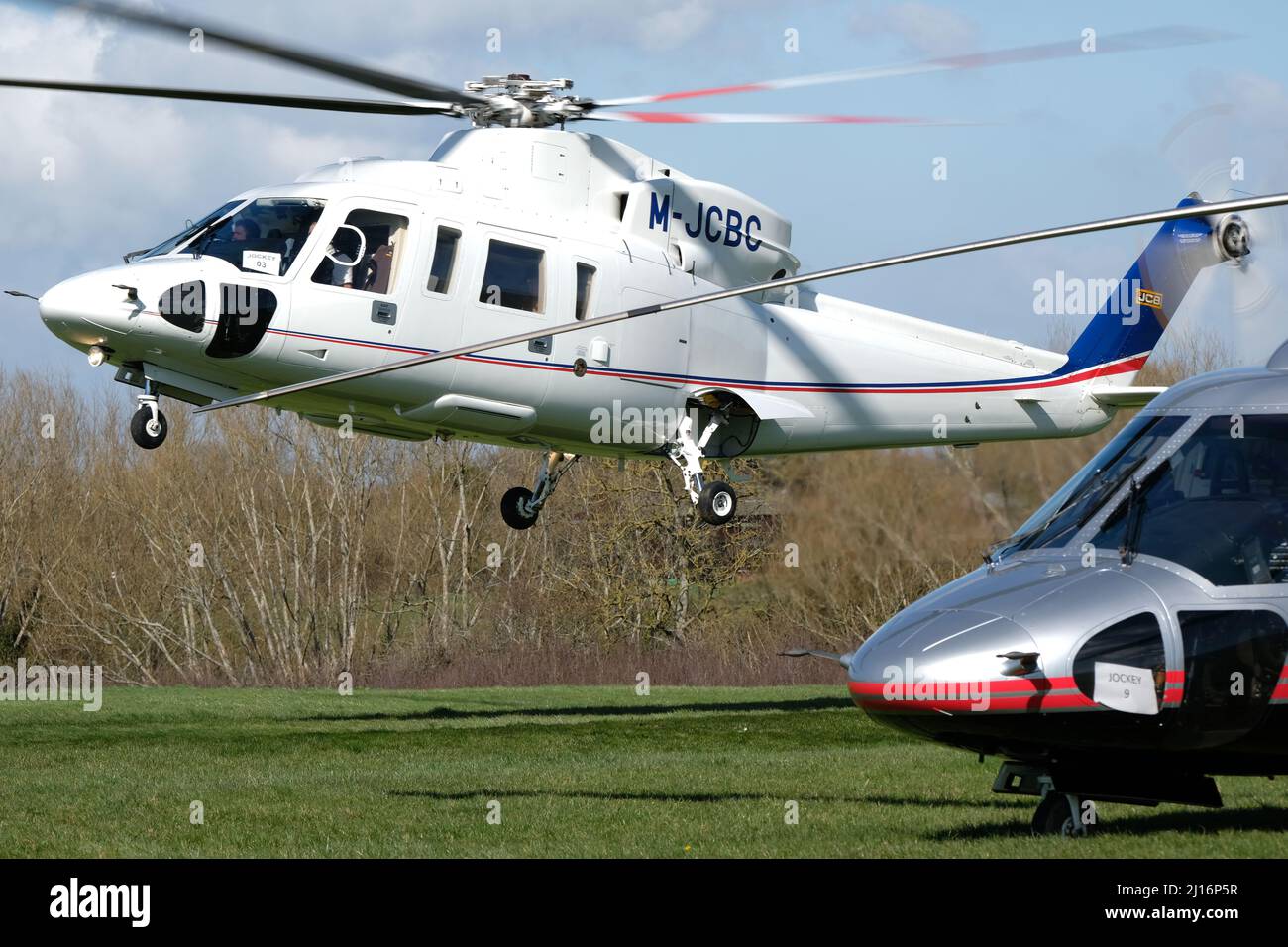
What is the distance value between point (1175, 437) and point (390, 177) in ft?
32.0

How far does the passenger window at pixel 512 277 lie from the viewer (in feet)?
53.7

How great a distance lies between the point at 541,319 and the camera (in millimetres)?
16625

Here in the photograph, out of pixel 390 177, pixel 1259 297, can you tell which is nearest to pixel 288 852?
pixel 1259 297

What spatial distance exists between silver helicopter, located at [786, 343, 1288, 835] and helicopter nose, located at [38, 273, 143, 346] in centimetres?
877

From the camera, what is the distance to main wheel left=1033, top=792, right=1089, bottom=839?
841 centimetres

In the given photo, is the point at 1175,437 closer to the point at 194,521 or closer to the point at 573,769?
the point at 573,769

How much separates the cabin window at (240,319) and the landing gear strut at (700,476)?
197 inches

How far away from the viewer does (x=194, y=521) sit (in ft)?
133

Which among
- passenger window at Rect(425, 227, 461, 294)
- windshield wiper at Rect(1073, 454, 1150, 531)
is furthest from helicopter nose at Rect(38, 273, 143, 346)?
windshield wiper at Rect(1073, 454, 1150, 531)

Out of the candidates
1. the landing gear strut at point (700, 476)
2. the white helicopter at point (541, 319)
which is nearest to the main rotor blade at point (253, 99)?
the white helicopter at point (541, 319)

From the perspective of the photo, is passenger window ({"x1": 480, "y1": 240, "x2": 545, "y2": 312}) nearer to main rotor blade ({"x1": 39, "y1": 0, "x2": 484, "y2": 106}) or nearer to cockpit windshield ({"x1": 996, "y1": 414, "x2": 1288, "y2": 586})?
main rotor blade ({"x1": 39, "y1": 0, "x2": 484, "y2": 106})

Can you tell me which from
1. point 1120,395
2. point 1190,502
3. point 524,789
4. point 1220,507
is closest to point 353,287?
point 524,789

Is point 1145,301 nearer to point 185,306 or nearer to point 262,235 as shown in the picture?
point 262,235

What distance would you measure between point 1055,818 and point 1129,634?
130 centimetres
